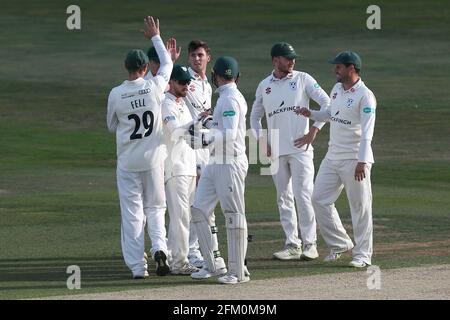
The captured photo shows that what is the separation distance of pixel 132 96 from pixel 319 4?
3636 centimetres

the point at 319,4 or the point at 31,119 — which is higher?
the point at 319,4

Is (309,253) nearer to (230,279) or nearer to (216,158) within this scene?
(230,279)

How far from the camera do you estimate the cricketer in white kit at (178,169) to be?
567 inches

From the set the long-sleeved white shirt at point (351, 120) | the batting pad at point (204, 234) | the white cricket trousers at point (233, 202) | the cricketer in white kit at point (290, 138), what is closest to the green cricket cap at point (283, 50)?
the cricketer in white kit at point (290, 138)

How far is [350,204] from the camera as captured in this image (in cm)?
1499

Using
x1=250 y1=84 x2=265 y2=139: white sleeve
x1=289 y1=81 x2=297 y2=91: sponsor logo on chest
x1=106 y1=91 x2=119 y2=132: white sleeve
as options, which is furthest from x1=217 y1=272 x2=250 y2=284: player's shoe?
x1=289 y1=81 x2=297 y2=91: sponsor logo on chest

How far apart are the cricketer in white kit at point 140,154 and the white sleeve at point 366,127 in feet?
7.11

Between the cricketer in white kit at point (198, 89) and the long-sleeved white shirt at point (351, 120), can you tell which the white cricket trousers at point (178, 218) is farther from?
the long-sleeved white shirt at point (351, 120)

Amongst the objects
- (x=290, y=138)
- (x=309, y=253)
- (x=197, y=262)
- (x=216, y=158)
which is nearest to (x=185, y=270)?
(x=197, y=262)

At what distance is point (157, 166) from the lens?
564 inches

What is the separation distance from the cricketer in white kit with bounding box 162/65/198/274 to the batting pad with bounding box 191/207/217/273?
0.53 meters

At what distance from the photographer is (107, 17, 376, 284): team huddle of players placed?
44.5 ft

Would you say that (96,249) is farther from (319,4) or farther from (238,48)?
(319,4)
